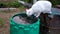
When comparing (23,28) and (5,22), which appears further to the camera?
(5,22)

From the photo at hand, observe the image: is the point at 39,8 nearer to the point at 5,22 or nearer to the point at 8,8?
the point at 5,22

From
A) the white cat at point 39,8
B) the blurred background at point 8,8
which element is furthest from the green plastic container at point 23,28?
the blurred background at point 8,8

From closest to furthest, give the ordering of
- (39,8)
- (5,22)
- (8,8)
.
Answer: (39,8) → (5,22) → (8,8)

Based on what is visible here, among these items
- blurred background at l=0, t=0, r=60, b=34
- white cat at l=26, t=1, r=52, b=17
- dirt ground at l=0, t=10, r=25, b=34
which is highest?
white cat at l=26, t=1, r=52, b=17

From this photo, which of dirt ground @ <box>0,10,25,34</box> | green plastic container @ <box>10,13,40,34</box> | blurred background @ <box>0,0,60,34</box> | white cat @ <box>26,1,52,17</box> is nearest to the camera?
green plastic container @ <box>10,13,40,34</box>

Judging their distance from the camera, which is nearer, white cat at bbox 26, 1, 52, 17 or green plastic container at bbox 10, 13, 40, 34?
green plastic container at bbox 10, 13, 40, 34

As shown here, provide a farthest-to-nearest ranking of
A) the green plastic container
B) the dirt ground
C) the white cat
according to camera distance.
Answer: the dirt ground, the white cat, the green plastic container

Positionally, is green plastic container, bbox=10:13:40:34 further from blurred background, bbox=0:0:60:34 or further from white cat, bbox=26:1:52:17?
blurred background, bbox=0:0:60:34

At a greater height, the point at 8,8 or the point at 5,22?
the point at 8,8

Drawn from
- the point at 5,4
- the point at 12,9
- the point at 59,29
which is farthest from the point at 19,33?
the point at 5,4

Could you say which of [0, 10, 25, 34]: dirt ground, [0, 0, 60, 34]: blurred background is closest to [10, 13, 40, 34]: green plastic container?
[0, 10, 25, 34]: dirt ground

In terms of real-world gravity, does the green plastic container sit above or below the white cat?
below

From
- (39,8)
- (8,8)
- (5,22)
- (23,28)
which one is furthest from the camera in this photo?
(8,8)

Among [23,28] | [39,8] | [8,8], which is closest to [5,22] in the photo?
[8,8]
